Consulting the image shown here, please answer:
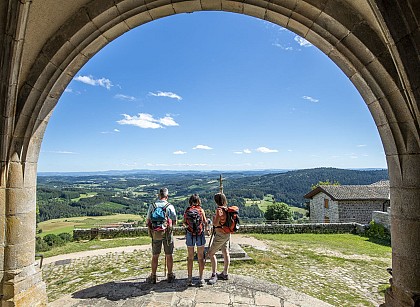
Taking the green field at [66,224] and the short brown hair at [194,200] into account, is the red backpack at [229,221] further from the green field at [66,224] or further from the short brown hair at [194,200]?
the green field at [66,224]

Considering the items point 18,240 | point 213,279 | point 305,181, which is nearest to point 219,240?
point 213,279

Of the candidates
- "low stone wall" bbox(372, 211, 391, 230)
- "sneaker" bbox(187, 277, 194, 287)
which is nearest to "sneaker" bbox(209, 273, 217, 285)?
"sneaker" bbox(187, 277, 194, 287)

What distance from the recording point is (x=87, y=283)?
202 inches

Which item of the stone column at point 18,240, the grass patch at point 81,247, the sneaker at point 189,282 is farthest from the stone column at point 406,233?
the grass patch at point 81,247

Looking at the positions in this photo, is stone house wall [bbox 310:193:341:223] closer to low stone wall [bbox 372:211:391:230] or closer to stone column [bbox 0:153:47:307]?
low stone wall [bbox 372:211:391:230]

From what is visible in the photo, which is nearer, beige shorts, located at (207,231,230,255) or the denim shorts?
the denim shorts

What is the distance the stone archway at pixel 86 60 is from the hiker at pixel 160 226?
60.0 inches

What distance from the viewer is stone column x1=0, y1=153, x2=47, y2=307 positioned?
3.10 m

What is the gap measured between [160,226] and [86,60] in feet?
8.45

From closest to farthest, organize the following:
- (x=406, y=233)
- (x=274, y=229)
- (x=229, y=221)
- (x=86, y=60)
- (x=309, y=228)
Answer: (x=406, y=233) → (x=86, y=60) → (x=229, y=221) → (x=274, y=229) → (x=309, y=228)

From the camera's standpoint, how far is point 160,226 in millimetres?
4105

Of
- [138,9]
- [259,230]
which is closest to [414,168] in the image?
[138,9]

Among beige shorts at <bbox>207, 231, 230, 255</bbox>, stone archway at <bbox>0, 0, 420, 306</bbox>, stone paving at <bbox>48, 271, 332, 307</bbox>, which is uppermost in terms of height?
stone archway at <bbox>0, 0, 420, 306</bbox>

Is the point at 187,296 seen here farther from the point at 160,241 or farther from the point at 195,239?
the point at 160,241
